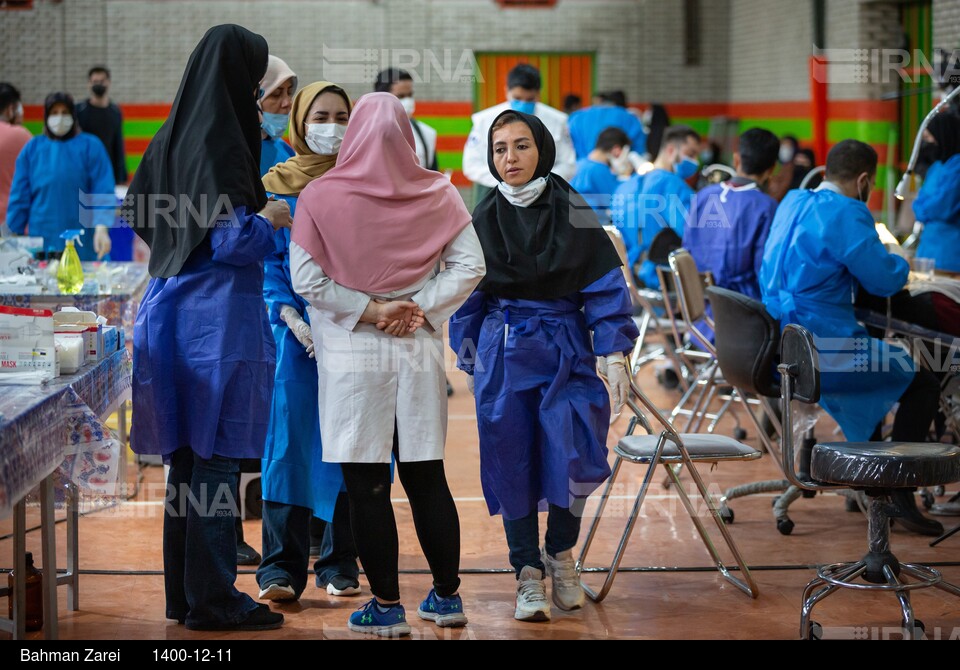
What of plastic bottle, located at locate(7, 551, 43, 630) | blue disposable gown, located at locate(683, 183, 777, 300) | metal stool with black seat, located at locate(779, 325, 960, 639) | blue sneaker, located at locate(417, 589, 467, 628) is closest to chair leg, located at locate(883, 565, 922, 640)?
metal stool with black seat, located at locate(779, 325, 960, 639)

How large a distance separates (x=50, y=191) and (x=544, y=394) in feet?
14.7

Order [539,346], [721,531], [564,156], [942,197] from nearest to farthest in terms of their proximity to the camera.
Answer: [539,346]
[721,531]
[942,197]
[564,156]

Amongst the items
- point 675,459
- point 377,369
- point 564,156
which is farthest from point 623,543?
point 564,156

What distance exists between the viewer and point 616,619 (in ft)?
11.4

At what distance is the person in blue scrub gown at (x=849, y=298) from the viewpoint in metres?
4.25

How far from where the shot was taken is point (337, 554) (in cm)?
375

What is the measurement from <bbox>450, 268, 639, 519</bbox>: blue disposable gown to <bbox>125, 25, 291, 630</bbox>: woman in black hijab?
0.69 meters

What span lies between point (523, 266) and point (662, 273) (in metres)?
2.93

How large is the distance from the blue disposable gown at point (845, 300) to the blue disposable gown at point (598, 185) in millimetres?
3435

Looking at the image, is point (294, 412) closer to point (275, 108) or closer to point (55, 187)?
point (275, 108)

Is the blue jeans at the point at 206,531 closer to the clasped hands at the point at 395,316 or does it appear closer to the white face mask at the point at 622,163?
the clasped hands at the point at 395,316

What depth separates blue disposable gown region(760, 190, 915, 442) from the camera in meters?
4.24

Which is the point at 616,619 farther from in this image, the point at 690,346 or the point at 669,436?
the point at 690,346

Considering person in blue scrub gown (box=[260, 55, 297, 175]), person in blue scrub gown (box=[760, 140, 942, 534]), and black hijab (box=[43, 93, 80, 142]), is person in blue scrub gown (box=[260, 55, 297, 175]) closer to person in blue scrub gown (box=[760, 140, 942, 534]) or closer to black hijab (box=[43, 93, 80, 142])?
person in blue scrub gown (box=[760, 140, 942, 534])
